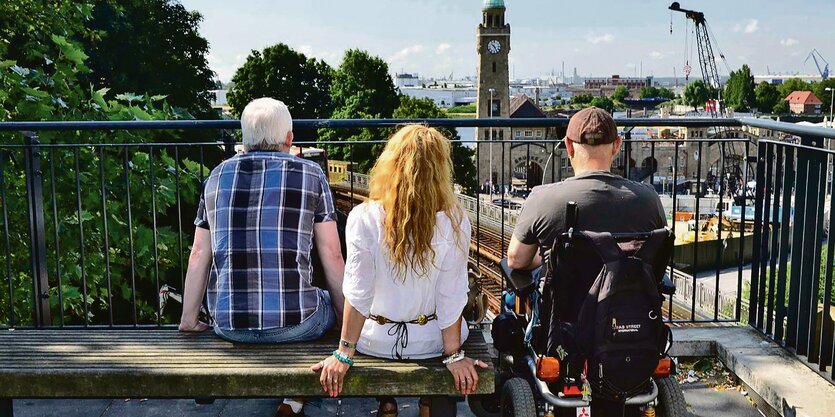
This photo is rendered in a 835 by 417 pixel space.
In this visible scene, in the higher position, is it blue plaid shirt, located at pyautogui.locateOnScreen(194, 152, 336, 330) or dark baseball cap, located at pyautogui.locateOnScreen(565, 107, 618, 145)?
dark baseball cap, located at pyautogui.locateOnScreen(565, 107, 618, 145)

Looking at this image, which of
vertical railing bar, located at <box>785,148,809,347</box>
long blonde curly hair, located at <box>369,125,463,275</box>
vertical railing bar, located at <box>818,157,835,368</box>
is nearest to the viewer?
long blonde curly hair, located at <box>369,125,463,275</box>

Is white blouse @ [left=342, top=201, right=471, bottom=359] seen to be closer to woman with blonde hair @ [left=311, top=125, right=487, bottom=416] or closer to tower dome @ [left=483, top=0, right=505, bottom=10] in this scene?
woman with blonde hair @ [left=311, top=125, right=487, bottom=416]

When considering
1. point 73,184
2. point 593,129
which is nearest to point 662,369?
point 593,129

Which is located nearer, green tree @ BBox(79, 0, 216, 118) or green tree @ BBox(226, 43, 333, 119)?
green tree @ BBox(79, 0, 216, 118)

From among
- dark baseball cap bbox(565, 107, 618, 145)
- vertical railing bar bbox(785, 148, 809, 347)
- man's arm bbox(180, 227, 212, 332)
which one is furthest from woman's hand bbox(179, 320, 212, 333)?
vertical railing bar bbox(785, 148, 809, 347)

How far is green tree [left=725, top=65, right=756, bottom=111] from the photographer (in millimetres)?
147375

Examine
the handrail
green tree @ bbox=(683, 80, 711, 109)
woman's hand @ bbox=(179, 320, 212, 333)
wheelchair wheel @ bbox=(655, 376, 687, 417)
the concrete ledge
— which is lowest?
the concrete ledge

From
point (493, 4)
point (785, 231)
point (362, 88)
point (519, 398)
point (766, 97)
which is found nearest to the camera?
point (519, 398)

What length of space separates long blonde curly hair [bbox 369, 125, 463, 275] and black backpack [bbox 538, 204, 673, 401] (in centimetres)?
43

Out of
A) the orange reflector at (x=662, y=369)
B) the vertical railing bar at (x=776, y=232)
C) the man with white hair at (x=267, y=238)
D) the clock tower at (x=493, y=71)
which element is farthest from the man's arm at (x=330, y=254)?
the clock tower at (x=493, y=71)

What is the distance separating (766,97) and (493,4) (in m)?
84.8

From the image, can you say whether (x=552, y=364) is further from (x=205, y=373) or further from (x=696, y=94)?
(x=696, y=94)

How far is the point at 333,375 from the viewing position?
280 cm

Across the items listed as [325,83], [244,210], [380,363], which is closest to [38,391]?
[244,210]
